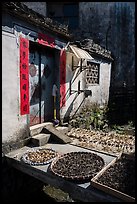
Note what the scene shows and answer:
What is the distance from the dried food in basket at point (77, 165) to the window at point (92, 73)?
6.14 metres

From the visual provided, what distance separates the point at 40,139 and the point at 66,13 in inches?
520

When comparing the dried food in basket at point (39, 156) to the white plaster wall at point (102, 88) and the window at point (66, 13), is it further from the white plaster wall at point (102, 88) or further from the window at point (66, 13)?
the window at point (66, 13)

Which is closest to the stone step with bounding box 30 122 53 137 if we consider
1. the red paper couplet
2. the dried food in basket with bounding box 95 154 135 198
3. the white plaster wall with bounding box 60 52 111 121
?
the white plaster wall with bounding box 60 52 111 121

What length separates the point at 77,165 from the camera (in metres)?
5.17

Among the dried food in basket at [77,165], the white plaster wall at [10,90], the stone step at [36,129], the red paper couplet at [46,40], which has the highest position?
the red paper couplet at [46,40]

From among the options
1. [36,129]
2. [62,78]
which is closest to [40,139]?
[36,129]

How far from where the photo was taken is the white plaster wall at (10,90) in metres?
5.75

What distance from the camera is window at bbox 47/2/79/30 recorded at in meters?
16.9

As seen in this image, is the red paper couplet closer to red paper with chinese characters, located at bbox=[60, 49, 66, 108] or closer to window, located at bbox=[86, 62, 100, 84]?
red paper with chinese characters, located at bbox=[60, 49, 66, 108]

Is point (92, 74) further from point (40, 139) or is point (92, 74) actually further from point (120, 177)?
point (120, 177)

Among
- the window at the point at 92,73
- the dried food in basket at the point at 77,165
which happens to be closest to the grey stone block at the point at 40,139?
the dried food in basket at the point at 77,165

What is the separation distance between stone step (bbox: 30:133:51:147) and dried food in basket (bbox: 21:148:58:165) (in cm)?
47

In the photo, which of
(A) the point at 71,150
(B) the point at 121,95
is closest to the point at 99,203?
(A) the point at 71,150

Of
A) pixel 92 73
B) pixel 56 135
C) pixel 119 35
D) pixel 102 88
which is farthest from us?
pixel 119 35
